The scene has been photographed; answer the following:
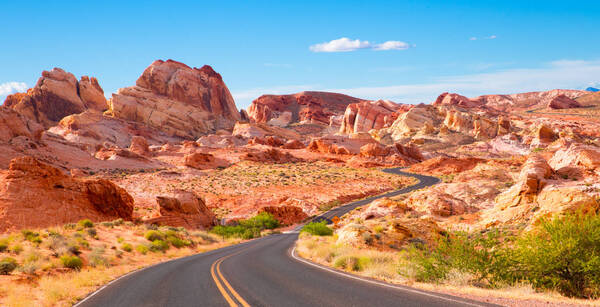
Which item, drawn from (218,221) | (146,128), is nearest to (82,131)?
(146,128)

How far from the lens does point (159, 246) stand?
23812mm

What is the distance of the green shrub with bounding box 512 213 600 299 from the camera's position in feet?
29.5

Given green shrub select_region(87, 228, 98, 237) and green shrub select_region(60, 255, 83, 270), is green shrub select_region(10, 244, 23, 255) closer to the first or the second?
green shrub select_region(60, 255, 83, 270)

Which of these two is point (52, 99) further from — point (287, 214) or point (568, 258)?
point (568, 258)

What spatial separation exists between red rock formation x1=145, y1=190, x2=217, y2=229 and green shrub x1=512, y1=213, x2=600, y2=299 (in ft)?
92.0

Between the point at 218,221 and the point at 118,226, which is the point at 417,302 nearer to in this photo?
the point at 118,226

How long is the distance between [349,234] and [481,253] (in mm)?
8287

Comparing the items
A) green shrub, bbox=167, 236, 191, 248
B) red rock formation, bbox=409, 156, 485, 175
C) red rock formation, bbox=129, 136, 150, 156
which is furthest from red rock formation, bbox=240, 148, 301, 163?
green shrub, bbox=167, 236, 191, 248

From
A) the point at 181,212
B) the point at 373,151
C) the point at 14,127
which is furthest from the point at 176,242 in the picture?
the point at 373,151

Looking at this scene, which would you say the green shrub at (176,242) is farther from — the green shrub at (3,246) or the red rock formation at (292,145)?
the red rock formation at (292,145)

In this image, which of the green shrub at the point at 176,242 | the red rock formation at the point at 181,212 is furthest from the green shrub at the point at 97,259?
the red rock formation at the point at 181,212

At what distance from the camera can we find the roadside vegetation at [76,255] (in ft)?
36.0

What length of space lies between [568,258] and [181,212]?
97.4 feet

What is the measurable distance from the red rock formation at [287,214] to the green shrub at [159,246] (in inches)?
751
